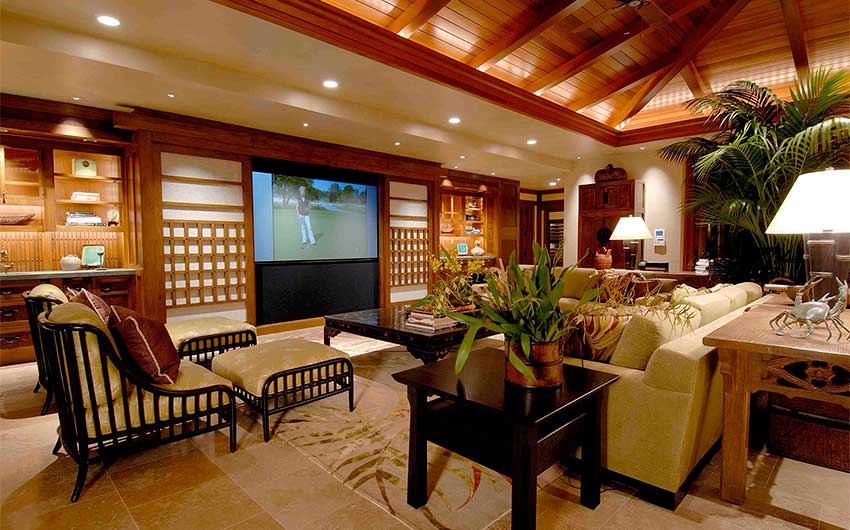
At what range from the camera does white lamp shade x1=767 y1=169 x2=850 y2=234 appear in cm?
196

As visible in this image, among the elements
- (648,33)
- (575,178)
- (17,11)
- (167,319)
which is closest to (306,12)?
(17,11)

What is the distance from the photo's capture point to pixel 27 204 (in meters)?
4.60

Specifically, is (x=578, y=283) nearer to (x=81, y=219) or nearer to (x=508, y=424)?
(x=508, y=424)

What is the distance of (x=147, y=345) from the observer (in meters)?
2.12

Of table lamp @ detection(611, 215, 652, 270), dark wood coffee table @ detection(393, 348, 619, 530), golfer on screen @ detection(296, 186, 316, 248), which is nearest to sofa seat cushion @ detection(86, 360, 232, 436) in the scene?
dark wood coffee table @ detection(393, 348, 619, 530)

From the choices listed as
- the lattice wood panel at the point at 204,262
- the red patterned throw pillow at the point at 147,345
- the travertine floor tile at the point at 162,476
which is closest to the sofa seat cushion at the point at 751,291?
the travertine floor tile at the point at 162,476

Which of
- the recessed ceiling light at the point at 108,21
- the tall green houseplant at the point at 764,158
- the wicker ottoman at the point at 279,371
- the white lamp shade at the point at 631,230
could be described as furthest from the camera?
the white lamp shade at the point at 631,230

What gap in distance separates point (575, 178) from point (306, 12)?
19.6ft

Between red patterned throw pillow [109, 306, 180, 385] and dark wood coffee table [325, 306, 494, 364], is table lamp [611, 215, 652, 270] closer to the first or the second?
dark wood coffee table [325, 306, 494, 364]

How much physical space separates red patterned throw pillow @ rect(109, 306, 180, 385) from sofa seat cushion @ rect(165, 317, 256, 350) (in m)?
1.16

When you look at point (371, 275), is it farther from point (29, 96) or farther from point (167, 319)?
point (29, 96)

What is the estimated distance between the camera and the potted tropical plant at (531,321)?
5.40 ft

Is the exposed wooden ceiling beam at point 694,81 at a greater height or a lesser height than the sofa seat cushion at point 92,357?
greater

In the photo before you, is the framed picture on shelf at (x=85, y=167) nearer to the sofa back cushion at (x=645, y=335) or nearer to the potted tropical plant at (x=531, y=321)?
the potted tropical plant at (x=531, y=321)
